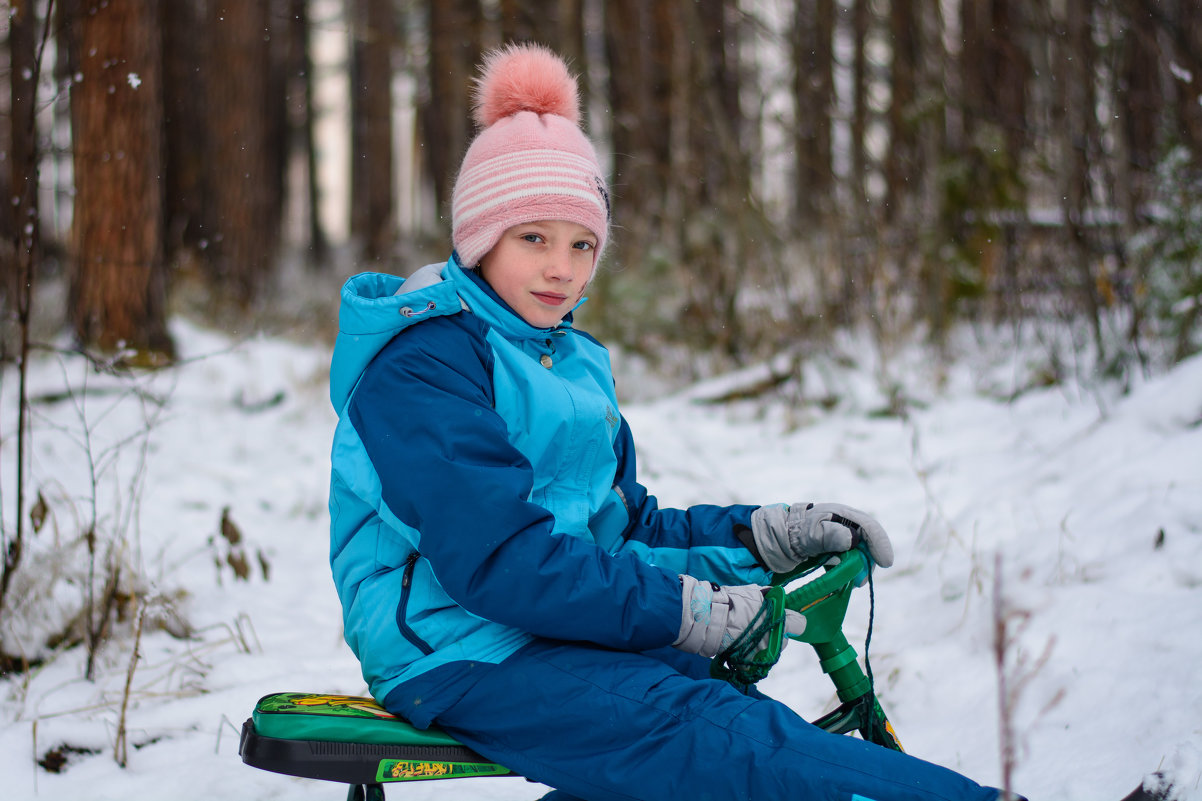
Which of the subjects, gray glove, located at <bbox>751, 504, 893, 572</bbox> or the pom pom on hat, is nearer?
gray glove, located at <bbox>751, 504, 893, 572</bbox>

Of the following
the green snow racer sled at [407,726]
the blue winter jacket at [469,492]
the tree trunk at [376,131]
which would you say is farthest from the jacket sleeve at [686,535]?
the tree trunk at [376,131]

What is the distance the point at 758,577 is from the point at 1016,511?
1792 mm

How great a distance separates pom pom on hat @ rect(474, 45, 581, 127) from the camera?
1974mm

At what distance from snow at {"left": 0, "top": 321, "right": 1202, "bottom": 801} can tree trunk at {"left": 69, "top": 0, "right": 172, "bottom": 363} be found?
0.55 m

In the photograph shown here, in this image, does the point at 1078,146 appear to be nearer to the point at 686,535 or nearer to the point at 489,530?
the point at 686,535

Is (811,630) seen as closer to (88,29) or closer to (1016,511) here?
(1016,511)

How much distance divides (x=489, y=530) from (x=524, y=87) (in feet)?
3.15

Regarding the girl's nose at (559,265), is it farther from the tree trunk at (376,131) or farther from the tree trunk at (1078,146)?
the tree trunk at (376,131)

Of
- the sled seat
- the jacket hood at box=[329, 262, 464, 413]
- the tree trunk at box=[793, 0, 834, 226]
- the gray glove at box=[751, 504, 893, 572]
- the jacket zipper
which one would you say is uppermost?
the tree trunk at box=[793, 0, 834, 226]

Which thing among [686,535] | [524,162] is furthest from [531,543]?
[524,162]

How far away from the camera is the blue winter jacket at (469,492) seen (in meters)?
1.54

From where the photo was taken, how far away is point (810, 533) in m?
1.88

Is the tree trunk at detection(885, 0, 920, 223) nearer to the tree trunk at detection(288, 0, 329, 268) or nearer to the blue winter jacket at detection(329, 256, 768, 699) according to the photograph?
the blue winter jacket at detection(329, 256, 768, 699)

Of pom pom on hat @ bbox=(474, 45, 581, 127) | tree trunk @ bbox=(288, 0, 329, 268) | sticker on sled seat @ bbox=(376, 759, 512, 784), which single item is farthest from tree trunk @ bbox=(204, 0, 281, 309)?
sticker on sled seat @ bbox=(376, 759, 512, 784)
